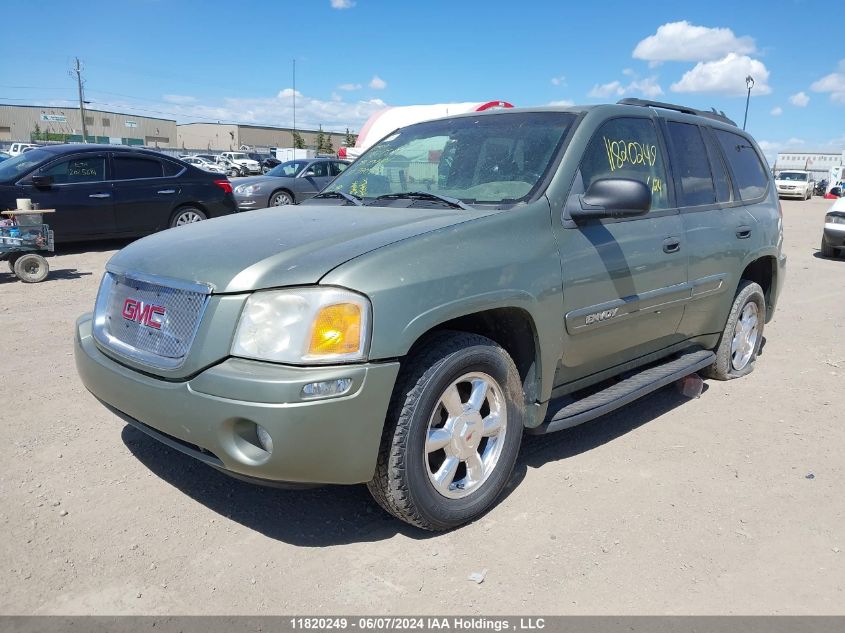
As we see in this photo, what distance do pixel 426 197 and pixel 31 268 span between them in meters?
6.20

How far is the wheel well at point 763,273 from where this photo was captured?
5.05 metres

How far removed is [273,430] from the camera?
2334mm

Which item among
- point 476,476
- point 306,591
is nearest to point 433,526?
point 476,476

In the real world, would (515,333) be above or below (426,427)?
Answer: above

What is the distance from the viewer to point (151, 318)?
Answer: 2.71m

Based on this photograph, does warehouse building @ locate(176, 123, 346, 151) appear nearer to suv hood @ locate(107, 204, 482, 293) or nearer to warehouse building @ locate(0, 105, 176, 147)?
warehouse building @ locate(0, 105, 176, 147)

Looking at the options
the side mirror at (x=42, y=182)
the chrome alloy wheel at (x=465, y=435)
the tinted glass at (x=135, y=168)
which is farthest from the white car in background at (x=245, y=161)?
the chrome alloy wheel at (x=465, y=435)

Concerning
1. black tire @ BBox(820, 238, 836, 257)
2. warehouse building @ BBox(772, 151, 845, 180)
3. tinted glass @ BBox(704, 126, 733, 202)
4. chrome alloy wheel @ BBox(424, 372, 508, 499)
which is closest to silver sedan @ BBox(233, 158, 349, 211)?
black tire @ BBox(820, 238, 836, 257)

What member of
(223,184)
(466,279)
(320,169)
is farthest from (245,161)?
(466,279)

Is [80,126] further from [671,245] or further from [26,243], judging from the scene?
[671,245]

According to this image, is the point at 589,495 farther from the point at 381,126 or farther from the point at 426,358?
the point at 381,126

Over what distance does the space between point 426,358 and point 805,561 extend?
1.76 metres

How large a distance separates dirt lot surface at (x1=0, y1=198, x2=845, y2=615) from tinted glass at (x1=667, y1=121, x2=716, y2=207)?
1398mm

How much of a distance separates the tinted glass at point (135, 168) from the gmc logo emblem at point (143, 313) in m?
7.92
